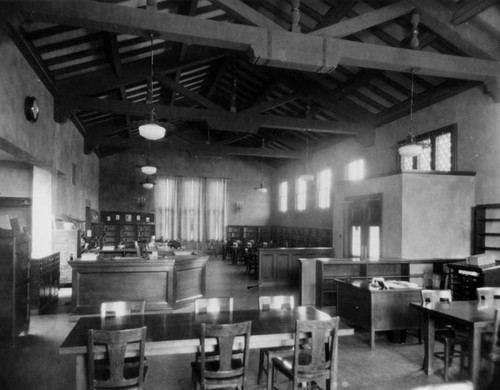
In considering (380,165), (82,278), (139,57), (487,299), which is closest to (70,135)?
(139,57)

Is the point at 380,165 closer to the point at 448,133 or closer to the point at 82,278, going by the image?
the point at 448,133

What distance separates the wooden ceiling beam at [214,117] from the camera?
8758mm

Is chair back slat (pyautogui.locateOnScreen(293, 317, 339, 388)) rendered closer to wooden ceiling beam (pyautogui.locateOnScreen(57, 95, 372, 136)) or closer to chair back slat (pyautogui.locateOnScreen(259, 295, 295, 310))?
chair back slat (pyautogui.locateOnScreen(259, 295, 295, 310))

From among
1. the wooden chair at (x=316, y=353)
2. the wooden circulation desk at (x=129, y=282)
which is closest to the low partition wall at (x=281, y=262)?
the wooden circulation desk at (x=129, y=282)

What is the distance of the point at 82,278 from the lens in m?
6.88

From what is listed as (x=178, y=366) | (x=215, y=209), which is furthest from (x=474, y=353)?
(x=215, y=209)

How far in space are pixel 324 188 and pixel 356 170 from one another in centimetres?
225

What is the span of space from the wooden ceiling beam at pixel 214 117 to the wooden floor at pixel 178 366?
476cm

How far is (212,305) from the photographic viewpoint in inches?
162

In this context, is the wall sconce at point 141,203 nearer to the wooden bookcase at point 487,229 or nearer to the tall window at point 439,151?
the tall window at point 439,151

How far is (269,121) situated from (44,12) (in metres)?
6.61

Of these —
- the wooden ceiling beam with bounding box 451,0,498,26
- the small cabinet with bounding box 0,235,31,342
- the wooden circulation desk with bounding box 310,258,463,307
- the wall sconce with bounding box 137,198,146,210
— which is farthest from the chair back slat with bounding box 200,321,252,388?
the wall sconce with bounding box 137,198,146,210

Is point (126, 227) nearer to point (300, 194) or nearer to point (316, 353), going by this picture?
point (300, 194)

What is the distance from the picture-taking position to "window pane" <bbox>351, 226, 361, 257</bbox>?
9.18 metres
